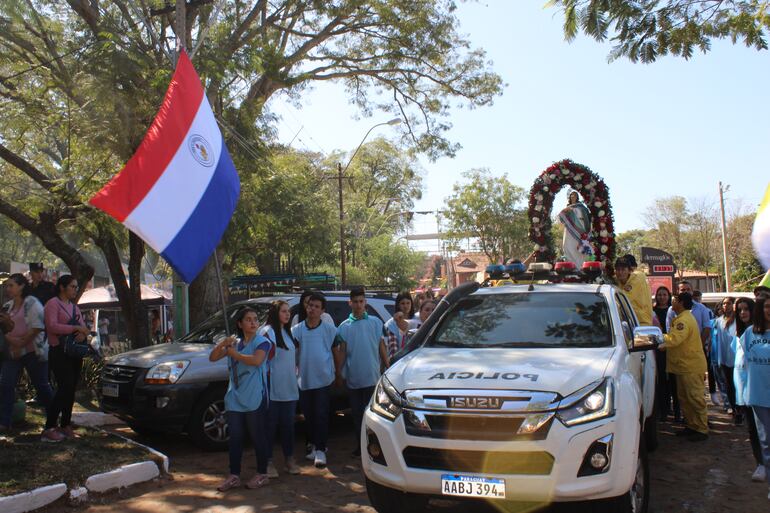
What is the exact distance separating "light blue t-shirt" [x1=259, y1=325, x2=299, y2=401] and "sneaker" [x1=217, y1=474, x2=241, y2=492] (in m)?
0.79

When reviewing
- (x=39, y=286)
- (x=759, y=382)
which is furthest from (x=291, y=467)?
(x=39, y=286)

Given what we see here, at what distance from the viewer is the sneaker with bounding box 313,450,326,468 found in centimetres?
669

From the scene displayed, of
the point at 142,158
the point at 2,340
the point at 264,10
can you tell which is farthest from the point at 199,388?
the point at 264,10

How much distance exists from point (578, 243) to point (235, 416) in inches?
285

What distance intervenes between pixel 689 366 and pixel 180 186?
5967 mm

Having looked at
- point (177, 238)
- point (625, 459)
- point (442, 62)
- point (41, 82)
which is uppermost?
point (442, 62)

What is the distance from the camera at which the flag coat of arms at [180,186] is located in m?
5.61

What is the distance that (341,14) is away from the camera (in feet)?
48.9

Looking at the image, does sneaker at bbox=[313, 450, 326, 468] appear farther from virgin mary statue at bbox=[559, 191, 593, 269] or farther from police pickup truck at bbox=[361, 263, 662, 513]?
virgin mary statue at bbox=[559, 191, 593, 269]

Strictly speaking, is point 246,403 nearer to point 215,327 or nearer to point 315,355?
point 315,355

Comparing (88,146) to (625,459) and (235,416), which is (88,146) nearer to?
(235,416)

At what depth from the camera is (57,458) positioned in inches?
241

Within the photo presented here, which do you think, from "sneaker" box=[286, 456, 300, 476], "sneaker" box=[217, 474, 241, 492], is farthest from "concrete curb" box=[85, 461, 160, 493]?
"sneaker" box=[286, 456, 300, 476]

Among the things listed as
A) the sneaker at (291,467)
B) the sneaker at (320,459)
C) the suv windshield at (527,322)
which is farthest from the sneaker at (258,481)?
the suv windshield at (527,322)
